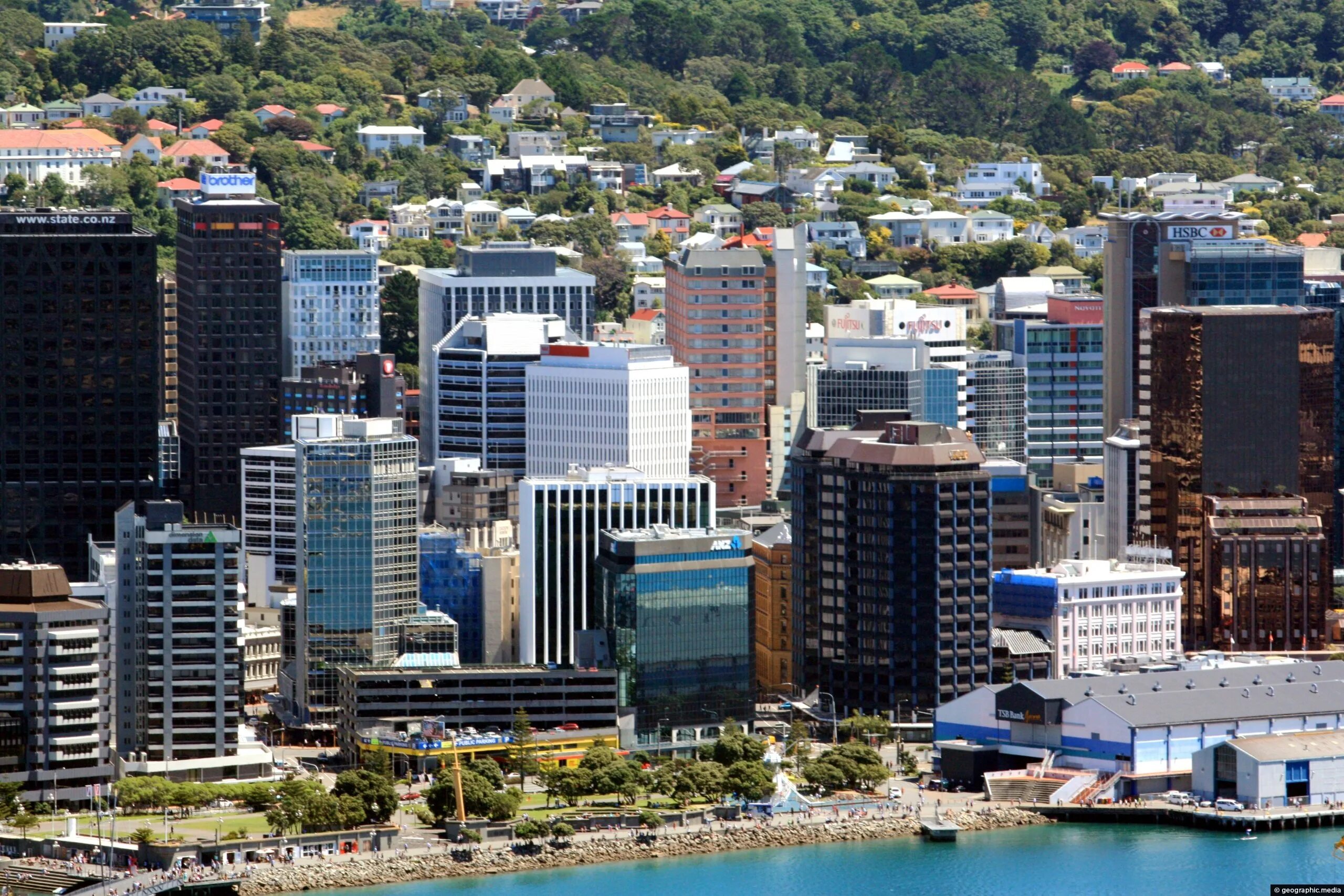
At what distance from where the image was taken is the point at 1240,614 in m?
129

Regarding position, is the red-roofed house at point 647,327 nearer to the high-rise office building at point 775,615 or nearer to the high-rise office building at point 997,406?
the high-rise office building at point 997,406

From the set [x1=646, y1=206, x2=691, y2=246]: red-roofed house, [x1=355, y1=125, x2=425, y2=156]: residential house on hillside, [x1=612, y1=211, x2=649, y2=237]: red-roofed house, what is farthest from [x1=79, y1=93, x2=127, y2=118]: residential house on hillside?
[x1=646, y1=206, x2=691, y2=246]: red-roofed house

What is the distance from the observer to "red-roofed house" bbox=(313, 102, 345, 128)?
646ft

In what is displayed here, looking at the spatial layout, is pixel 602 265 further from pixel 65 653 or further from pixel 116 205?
pixel 65 653

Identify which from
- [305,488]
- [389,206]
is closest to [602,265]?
[389,206]

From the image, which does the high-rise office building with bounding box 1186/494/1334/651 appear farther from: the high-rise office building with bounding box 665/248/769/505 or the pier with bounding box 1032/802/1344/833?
the high-rise office building with bounding box 665/248/769/505

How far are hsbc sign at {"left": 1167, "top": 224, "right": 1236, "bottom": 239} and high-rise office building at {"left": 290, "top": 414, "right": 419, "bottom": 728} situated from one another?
43.9 metres

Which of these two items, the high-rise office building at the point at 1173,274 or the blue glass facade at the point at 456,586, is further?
the high-rise office building at the point at 1173,274

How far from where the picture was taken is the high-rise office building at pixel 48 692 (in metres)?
104

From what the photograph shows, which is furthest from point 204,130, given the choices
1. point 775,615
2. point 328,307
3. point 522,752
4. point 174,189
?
point 522,752

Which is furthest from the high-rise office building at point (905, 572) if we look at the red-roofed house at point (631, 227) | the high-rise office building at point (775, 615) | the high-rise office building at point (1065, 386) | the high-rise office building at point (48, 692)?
the red-roofed house at point (631, 227)

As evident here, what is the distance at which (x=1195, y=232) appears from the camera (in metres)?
147

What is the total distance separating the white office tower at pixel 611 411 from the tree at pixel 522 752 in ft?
79.6

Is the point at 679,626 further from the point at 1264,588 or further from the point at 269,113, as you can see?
the point at 269,113
